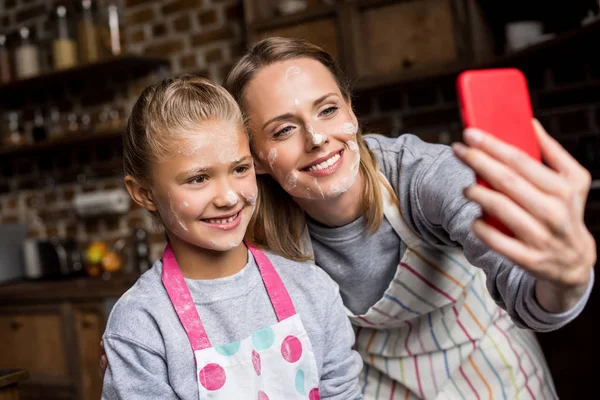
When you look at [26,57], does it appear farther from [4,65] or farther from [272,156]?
[272,156]

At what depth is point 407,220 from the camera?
1.31 m

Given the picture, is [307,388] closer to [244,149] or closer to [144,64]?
[244,149]

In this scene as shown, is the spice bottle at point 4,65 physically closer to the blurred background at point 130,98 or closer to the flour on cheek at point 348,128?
the blurred background at point 130,98

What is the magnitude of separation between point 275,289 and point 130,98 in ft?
7.90

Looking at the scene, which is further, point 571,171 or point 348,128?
point 348,128

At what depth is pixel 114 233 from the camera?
3.43m

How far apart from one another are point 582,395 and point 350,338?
40.6 inches

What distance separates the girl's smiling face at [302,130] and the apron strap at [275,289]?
0.49 ft

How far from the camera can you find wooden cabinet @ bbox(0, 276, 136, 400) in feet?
9.32

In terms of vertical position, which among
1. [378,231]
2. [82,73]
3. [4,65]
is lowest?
[378,231]

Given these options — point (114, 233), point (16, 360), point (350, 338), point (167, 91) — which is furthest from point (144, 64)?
point (350, 338)

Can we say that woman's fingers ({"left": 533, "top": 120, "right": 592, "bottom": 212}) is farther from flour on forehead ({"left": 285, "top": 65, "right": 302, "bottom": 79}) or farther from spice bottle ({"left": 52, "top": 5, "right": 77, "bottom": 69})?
spice bottle ({"left": 52, "top": 5, "right": 77, "bottom": 69})

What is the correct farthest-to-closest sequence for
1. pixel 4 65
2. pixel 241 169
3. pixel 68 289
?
pixel 4 65 < pixel 68 289 < pixel 241 169

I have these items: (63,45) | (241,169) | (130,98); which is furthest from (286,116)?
(63,45)
